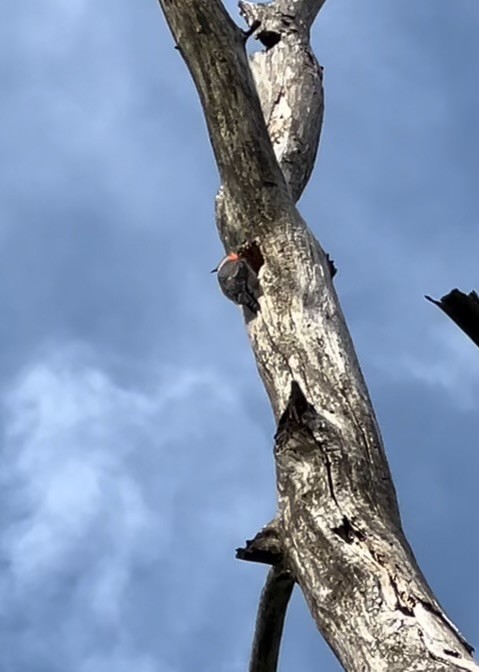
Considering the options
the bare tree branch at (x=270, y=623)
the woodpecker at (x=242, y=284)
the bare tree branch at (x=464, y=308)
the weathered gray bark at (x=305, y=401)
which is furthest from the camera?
the woodpecker at (x=242, y=284)

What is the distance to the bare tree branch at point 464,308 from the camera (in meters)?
2.58

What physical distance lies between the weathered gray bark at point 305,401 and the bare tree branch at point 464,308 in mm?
1114

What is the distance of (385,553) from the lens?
11.9 feet

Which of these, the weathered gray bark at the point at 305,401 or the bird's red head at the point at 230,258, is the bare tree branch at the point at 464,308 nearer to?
the weathered gray bark at the point at 305,401

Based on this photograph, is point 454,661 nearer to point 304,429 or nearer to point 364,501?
point 364,501

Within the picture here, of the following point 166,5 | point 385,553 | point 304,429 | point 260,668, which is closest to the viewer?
point 385,553

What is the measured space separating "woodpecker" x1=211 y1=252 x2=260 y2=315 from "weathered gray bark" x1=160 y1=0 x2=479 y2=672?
51mm

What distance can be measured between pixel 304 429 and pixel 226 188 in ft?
6.19

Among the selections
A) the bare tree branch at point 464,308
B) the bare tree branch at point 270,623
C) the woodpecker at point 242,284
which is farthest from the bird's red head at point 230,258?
the bare tree branch at point 464,308

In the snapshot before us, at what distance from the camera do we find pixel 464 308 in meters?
2.58

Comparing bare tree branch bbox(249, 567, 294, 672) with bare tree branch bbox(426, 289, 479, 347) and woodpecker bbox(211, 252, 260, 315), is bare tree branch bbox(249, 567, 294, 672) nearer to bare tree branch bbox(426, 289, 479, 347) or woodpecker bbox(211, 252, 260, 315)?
woodpecker bbox(211, 252, 260, 315)

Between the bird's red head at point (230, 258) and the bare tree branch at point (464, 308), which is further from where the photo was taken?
the bird's red head at point (230, 258)

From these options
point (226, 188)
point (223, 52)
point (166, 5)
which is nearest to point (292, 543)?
point (226, 188)

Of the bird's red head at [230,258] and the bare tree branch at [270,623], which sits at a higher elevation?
the bird's red head at [230,258]
